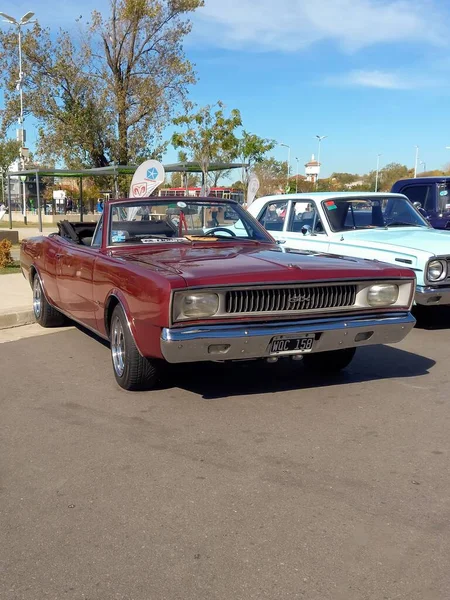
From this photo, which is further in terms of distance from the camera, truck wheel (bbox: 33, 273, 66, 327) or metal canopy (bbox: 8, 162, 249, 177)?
metal canopy (bbox: 8, 162, 249, 177)

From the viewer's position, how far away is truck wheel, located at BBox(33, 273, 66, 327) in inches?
294

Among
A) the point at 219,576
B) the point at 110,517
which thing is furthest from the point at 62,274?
the point at 219,576

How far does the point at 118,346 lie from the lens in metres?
5.06

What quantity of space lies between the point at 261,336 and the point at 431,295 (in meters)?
3.38

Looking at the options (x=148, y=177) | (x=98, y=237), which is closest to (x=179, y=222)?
(x=98, y=237)

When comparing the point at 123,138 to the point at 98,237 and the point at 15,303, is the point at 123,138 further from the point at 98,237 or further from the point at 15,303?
the point at 98,237

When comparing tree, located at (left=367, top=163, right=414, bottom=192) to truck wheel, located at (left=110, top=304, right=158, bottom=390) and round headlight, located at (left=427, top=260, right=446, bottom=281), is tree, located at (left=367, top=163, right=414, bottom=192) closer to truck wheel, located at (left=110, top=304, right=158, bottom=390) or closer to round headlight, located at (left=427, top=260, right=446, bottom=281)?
round headlight, located at (left=427, top=260, right=446, bottom=281)

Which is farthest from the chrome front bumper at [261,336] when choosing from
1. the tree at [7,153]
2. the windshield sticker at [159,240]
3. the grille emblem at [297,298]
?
the tree at [7,153]

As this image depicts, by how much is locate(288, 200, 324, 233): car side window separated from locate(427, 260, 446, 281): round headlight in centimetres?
188

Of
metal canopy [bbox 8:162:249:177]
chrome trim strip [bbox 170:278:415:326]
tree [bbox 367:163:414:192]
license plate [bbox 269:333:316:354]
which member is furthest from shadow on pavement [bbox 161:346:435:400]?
tree [bbox 367:163:414:192]

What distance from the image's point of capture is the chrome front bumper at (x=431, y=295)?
705 cm

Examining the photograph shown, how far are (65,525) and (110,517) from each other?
0.21 metres

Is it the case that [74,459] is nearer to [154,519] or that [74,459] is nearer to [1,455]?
[1,455]

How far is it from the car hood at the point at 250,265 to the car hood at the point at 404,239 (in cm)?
226
